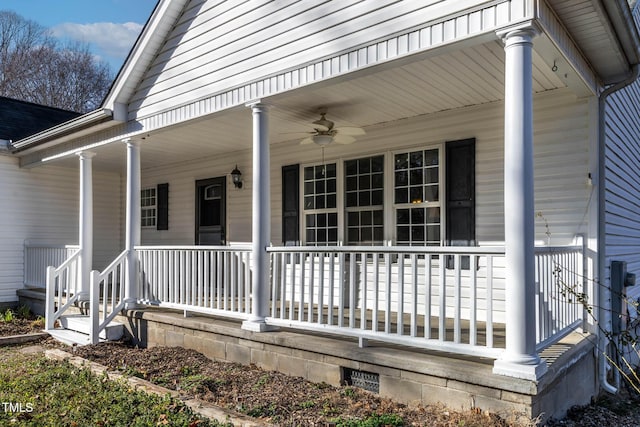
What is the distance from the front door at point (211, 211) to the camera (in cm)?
905

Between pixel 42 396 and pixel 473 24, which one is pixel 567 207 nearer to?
pixel 473 24

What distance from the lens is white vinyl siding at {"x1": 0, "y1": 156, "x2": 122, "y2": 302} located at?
9.52 m

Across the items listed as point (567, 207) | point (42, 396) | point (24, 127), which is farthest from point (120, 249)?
point (567, 207)

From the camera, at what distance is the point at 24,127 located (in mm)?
10406

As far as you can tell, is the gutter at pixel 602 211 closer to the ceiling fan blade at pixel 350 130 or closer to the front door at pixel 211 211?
the ceiling fan blade at pixel 350 130

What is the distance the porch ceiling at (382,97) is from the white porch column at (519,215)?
51 cm

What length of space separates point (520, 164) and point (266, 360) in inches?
126

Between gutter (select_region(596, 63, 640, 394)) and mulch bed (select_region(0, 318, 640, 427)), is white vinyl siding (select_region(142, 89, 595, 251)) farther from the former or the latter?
mulch bed (select_region(0, 318, 640, 427))

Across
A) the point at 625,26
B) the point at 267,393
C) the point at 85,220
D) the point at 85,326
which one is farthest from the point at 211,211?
the point at 625,26

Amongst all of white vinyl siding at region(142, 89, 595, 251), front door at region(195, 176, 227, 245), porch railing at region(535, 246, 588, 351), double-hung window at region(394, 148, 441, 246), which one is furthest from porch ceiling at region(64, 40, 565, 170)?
porch railing at region(535, 246, 588, 351)

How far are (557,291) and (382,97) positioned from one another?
2.75 meters

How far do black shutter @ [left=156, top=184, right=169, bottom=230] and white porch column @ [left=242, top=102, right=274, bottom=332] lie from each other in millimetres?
5212

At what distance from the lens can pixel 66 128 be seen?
8.06 m

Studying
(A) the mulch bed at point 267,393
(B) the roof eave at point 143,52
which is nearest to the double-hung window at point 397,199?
(A) the mulch bed at point 267,393
